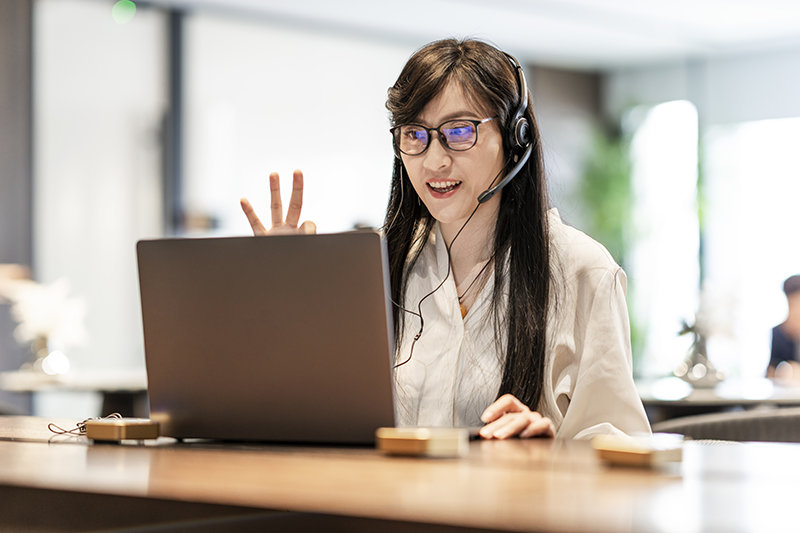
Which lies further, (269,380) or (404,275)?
(404,275)

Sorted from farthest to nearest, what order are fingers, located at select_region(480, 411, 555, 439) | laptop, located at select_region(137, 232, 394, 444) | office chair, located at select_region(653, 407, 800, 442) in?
office chair, located at select_region(653, 407, 800, 442), fingers, located at select_region(480, 411, 555, 439), laptop, located at select_region(137, 232, 394, 444)

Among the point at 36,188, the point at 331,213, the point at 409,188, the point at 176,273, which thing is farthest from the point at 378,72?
the point at 176,273

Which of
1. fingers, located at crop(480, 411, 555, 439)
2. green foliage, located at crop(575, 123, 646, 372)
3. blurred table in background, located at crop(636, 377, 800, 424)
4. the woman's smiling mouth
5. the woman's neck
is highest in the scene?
green foliage, located at crop(575, 123, 646, 372)

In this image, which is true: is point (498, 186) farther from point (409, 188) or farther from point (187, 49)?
point (187, 49)

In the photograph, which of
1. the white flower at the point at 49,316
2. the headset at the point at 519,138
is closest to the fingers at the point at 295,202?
the headset at the point at 519,138

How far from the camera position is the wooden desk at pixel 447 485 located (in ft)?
2.20

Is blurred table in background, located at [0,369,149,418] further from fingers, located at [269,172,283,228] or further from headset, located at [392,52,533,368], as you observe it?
fingers, located at [269,172,283,228]

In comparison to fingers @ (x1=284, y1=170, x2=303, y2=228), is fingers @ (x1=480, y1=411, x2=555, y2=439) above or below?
below

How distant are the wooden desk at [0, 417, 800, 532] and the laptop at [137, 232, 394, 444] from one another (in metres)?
0.06

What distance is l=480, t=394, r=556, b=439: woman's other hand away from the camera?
128 cm

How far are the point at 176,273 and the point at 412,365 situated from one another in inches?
23.1

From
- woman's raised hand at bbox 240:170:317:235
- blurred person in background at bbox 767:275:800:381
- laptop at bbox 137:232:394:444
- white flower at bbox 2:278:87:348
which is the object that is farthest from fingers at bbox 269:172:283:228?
blurred person in background at bbox 767:275:800:381

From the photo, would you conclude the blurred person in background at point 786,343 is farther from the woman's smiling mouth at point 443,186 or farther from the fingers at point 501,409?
the fingers at point 501,409

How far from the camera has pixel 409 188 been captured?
6.07ft
